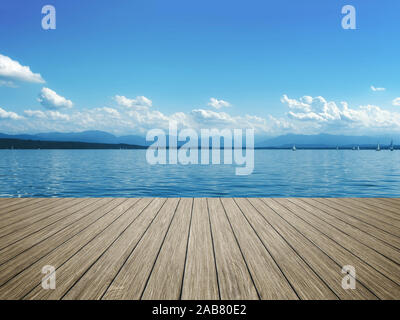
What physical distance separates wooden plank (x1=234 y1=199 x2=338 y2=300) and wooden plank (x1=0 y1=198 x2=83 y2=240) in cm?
212

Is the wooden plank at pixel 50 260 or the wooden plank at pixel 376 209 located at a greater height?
the wooden plank at pixel 50 260

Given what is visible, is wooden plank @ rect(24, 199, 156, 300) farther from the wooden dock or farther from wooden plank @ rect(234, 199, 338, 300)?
wooden plank @ rect(234, 199, 338, 300)

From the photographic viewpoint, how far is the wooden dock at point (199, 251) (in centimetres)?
134

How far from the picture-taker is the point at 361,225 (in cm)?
254

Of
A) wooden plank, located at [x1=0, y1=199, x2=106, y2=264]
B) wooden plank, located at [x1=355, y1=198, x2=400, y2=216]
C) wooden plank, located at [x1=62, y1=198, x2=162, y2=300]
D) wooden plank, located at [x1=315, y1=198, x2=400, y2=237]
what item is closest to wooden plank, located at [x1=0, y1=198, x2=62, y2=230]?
wooden plank, located at [x1=0, y1=199, x2=106, y2=264]

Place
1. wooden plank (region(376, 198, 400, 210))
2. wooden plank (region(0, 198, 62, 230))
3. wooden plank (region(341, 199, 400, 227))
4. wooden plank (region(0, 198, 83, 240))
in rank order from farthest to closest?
1. wooden plank (region(376, 198, 400, 210))
2. wooden plank (region(341, 199, 400, 227))
3. wooden plank (region(0, 198, 62, 230))
4. wooden plank (region(0, 198, 83, 240))

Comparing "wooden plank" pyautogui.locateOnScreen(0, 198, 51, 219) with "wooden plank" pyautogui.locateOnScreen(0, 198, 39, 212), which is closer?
"wooden plank" pyautogui.locateOnScreen(0, 198, 51, 219)

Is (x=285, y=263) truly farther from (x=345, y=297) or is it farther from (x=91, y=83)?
(x=91, y=83)

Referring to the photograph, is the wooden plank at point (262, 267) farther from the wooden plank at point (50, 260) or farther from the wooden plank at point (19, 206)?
the wooden plank at point (19, 206)

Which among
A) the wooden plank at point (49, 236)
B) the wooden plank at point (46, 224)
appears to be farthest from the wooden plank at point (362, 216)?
the wooden plank at point (46, 224)

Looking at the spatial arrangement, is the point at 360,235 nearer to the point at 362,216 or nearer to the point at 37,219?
the point at 362,216

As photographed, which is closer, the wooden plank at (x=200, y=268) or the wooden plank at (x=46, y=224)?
the wooden plank at (x=200, y=268)

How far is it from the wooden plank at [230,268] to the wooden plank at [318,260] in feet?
1.44

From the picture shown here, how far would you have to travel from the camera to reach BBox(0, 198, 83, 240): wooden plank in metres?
2.32
